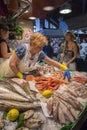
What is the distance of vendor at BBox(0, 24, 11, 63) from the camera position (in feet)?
7.24

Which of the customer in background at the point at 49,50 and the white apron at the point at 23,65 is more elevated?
the customer in background at the point at 49,50

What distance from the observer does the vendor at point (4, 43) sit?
2.21 m

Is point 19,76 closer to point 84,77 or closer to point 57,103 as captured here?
point 84,77

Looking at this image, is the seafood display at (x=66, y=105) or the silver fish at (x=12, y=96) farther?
the silver fish at (x=12, y=96)

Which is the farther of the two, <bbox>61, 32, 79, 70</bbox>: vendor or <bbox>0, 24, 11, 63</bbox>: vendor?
<bbox>0, 24, 11, 63</bbox>: vendor

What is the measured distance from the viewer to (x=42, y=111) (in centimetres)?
119

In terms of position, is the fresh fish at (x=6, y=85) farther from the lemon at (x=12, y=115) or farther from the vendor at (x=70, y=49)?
the vendor at (x=70, y=49)

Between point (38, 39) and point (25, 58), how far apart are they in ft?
0.88

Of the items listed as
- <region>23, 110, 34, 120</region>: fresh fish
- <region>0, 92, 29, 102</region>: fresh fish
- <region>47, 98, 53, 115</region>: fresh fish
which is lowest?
<region>23, 110, 34, 120</region>: fresh fish

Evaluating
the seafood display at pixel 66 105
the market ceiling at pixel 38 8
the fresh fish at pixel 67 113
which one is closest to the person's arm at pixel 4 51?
the market ceiling at pixel 38 8

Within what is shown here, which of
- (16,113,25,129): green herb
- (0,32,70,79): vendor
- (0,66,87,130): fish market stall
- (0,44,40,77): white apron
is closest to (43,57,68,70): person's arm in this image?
(0,32,70,79): vendor

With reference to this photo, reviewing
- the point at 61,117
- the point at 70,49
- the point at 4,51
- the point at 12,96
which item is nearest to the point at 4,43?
the point at 4,51

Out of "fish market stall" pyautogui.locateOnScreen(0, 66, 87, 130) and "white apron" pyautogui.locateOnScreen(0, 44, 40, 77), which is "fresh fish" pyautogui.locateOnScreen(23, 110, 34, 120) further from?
"white apron" pyautogui.locateOnScreen(0, 44, 40, 77)

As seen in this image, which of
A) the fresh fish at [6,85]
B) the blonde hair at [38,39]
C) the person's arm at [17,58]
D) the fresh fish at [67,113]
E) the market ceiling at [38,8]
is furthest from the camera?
the person's arm at [17,58]
